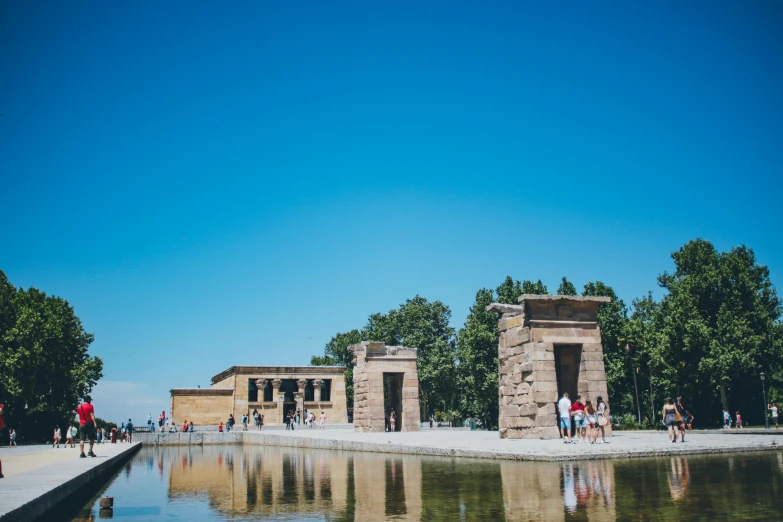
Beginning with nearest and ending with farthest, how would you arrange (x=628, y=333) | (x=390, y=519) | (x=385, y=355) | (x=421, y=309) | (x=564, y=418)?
(x=390, y=519) < (x=564, y=418) < (x=385, y=355) < (x=628, y=333) < (x=421, y=309)

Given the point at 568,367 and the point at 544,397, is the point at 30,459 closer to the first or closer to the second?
the point at 544,397

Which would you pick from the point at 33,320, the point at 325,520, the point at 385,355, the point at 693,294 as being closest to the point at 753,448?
the point at 325,520

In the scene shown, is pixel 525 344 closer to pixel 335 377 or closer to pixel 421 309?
pixel 335 377

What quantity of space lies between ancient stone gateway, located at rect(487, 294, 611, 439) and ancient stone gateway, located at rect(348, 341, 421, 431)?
1154cm

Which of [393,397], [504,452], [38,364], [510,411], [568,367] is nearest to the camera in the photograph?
[504,452]

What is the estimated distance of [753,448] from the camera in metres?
13.6

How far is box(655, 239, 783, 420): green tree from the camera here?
120 ft

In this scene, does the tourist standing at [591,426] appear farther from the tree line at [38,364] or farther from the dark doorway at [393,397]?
the tree line at [38,364]

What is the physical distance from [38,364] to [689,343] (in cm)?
3744

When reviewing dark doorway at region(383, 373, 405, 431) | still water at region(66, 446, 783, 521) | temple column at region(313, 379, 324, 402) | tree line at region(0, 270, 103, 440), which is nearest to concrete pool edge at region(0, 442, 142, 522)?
still water at region(66, 446, 783, 521)

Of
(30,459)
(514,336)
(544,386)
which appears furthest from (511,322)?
(30,459)

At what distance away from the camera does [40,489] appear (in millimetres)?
8453

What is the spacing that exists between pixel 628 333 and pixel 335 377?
2401 cm

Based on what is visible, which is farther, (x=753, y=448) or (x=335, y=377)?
(x=335, y=377)
